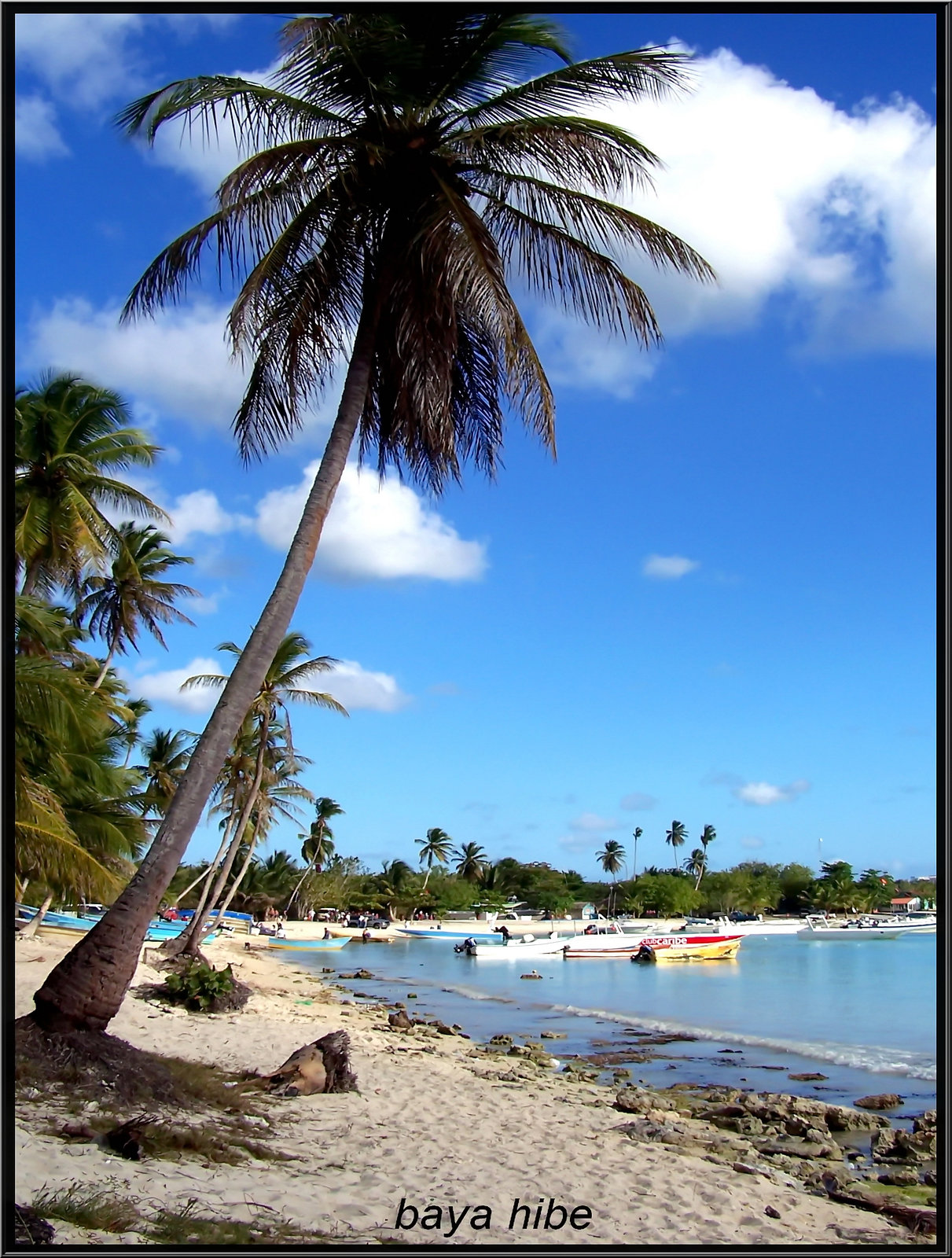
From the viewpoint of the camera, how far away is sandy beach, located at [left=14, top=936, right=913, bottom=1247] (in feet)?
17.6

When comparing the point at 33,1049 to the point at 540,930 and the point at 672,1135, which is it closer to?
the point at 672,1135

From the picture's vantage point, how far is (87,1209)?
454 cm

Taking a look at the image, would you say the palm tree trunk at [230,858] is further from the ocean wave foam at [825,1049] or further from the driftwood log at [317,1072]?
the driftwood log at [317,1072]

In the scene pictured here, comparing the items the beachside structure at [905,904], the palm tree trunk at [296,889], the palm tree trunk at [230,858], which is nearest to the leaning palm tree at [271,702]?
the palm tree trunk at [230,858]

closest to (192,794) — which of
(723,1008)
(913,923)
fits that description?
(723,1008)

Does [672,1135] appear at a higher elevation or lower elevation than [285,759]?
lower

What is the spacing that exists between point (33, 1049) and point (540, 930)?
65546 mm

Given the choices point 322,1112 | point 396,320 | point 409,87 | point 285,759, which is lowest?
point 322,1112

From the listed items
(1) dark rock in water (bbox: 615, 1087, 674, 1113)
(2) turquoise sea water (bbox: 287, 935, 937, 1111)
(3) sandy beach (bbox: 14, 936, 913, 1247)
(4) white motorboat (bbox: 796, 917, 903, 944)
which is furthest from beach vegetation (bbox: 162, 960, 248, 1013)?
(4) white motorboat (bbox: 796, 917, 903, 944)

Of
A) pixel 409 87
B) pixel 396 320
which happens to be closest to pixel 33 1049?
pixel 396 320

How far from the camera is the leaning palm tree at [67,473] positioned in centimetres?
1484

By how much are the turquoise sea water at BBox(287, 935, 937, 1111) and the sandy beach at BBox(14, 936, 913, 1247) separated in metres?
5.89

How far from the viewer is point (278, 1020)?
1587 cm

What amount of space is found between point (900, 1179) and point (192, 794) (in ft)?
24.8
